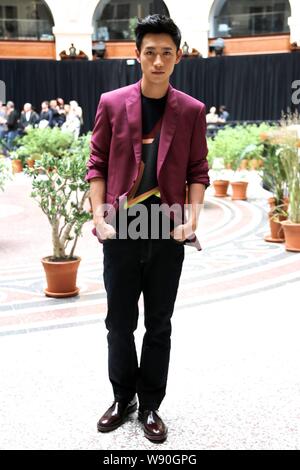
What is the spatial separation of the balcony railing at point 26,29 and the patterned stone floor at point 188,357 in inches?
Answer: 617

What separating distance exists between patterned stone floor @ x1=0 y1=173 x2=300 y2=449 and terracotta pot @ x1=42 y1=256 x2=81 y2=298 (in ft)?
0.27

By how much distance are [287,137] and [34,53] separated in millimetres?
15751

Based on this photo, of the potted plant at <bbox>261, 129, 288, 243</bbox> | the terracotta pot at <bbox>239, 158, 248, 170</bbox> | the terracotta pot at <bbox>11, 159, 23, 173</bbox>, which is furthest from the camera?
the terracotta pot at <bbox>11, 159, 23, 173</bbox>

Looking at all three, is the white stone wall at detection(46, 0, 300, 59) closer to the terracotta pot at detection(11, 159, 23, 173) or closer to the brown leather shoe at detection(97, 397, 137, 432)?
the terracotta pot at detection(11, 159, 23, 173)

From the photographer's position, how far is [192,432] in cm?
238

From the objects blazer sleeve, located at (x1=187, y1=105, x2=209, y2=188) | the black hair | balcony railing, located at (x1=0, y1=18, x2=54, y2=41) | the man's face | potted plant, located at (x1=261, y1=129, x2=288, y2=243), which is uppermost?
balcony railing, located at (x1=0, y1=18, x2=54, y2=41)

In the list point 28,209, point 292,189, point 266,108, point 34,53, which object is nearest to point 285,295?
point 292,189

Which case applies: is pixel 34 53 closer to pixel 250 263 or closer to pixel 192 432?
pixel 250 263

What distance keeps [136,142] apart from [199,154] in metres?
0.26

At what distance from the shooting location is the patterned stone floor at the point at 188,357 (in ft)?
7.79

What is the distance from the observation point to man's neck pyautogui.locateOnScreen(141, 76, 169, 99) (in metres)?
2.16

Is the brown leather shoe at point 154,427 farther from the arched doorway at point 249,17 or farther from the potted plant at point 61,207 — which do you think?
the arched doorway at point 249,17

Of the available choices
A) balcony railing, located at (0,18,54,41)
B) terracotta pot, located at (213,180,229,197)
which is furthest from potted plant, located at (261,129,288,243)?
balcony railing, located at (0,18,54,41)

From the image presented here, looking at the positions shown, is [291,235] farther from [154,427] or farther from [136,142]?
[136,142]
